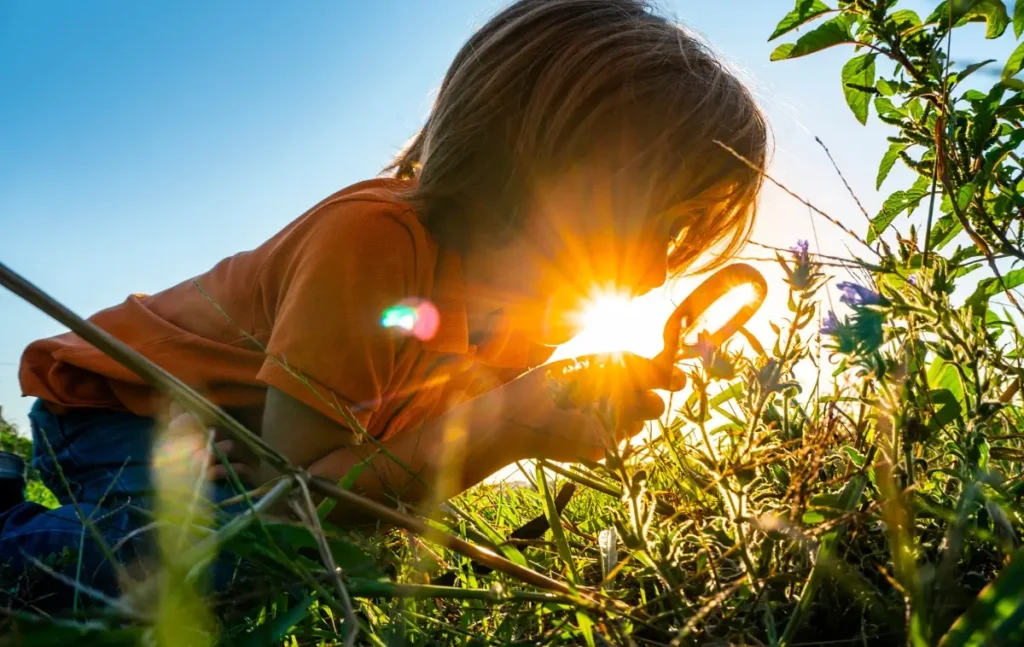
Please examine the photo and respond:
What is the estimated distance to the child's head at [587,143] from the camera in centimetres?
188

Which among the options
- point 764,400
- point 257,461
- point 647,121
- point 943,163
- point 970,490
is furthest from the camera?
point 647,121

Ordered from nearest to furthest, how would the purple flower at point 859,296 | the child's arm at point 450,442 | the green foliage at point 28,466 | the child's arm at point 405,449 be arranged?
the purple flower at point 859,296, the child's arm at point 450,442, the child's arm at point 405,449, the green foliage at point 28,466

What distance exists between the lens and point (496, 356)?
7.60 ft

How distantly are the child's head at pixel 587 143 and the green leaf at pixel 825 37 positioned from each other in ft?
1.97

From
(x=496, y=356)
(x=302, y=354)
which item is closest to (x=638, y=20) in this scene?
(x=496, y=356)

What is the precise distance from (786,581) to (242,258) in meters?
1.74

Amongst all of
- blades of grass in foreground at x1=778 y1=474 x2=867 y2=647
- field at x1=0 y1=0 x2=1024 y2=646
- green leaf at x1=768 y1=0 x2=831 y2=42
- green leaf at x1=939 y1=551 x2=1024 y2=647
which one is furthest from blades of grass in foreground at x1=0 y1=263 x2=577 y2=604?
green leaf at x1=768 y1=0 x2=831 y2=42

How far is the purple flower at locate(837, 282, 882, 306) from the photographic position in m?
0.56

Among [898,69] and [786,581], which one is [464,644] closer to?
[786,581]

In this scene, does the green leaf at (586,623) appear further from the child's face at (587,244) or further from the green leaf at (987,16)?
the child's face at (587,244)

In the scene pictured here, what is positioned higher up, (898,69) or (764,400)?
(898,69)

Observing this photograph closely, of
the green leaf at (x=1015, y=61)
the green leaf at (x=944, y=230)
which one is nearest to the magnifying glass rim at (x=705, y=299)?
the green leaf at (x=944, y=230)

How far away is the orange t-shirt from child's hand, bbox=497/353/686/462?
354 millimetres

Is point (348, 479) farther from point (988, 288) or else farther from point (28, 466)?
point (28, 466)
